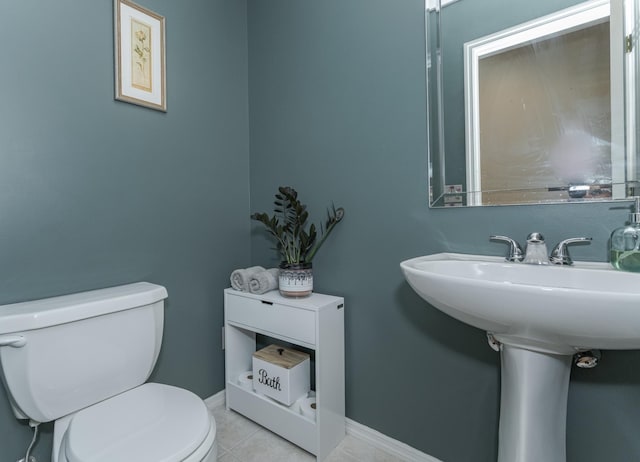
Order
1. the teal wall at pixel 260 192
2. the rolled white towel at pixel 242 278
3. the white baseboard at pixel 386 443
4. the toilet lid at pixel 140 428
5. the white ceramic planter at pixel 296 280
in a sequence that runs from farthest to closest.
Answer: the rolled white towel at pixel 242 278 → the white ceramic planter at pixel 296 280 → the white baseboard at pixel 386 443 → the teal wall at pixel 260 192 → the toilet lid at pixel 140 428

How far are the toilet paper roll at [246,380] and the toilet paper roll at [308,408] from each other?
293 millimetres

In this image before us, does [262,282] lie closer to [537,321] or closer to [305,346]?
[305,346]

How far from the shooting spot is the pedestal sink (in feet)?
2.07

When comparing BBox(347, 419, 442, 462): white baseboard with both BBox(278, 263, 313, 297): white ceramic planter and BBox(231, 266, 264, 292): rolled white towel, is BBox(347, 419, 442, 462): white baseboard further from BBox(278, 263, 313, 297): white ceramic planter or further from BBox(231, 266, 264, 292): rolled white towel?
BBox(231, 266, 264, 292): rolled white towel

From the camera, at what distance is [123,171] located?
52.3 inches

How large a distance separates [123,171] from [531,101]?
4.98 ft

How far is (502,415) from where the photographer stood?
36.3 inches

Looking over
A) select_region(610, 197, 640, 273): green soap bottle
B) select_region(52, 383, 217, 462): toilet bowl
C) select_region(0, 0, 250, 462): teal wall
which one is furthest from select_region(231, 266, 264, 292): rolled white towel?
select_region(610, 197, 640, 273): green soap bottle

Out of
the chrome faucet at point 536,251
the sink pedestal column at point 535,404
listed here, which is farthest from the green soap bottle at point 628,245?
the sink pedestal column at point 535,404

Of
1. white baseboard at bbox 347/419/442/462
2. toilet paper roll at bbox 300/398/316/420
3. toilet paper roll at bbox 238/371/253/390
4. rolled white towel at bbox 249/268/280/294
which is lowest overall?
white baseboard at bbox 347/419/442/462

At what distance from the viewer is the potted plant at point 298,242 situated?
1.39 m

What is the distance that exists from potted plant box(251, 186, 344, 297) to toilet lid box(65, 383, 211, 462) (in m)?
0.55

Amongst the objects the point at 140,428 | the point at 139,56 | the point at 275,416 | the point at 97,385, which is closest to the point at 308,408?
the point at 275,416

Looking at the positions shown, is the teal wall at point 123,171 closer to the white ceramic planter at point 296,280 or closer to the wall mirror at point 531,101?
the white ceramic planter at point 296,280
